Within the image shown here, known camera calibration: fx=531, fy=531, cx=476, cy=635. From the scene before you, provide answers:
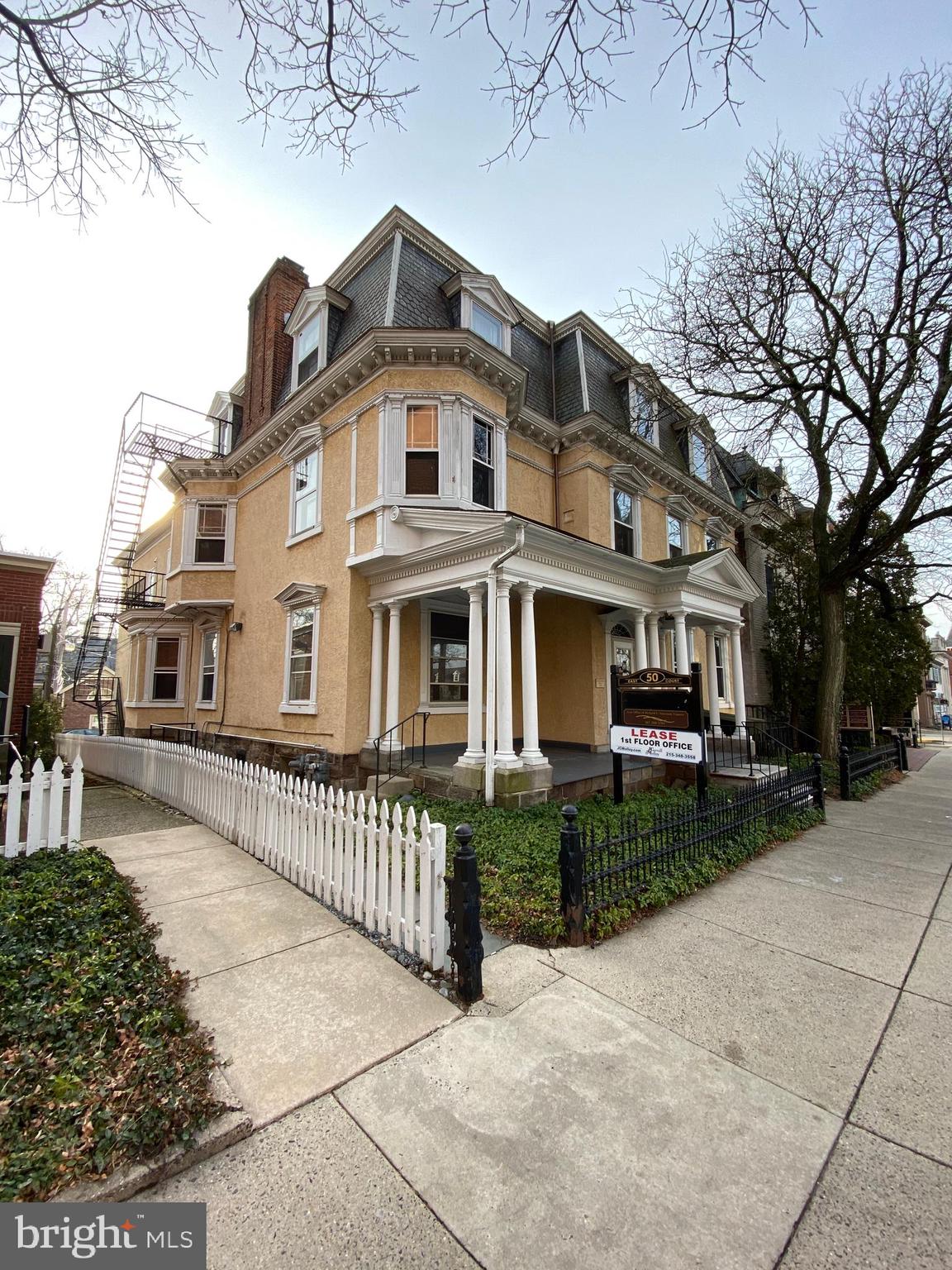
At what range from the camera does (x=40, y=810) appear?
5.52m

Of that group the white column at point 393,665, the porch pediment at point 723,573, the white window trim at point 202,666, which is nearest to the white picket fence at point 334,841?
the white column at point 393,665

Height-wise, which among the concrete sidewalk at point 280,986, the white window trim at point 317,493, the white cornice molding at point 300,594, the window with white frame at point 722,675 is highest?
the white window trim at point 317,493

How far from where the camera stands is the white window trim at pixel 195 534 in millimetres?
14719

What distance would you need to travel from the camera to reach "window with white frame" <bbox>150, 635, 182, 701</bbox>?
16453 millimetres

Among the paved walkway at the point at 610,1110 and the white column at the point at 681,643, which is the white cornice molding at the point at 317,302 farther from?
the paved walkway at the point at 610,1110

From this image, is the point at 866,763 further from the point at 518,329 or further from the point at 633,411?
the point at 518,329

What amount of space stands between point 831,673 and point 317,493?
41.9 feet

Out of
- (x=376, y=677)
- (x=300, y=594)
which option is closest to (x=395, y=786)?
(x=376, y=677)

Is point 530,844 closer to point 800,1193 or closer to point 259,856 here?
point 259,856

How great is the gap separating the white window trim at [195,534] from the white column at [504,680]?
9.73 metres

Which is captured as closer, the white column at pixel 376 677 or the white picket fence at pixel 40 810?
the white picket fence at pixel 40 810

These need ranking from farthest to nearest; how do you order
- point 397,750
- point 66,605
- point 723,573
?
1. point 66,605
2. point 723,573
3. point 397,750

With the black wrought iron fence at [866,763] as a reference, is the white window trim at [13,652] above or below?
above

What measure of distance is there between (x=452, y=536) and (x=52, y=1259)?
8254 millimetres
